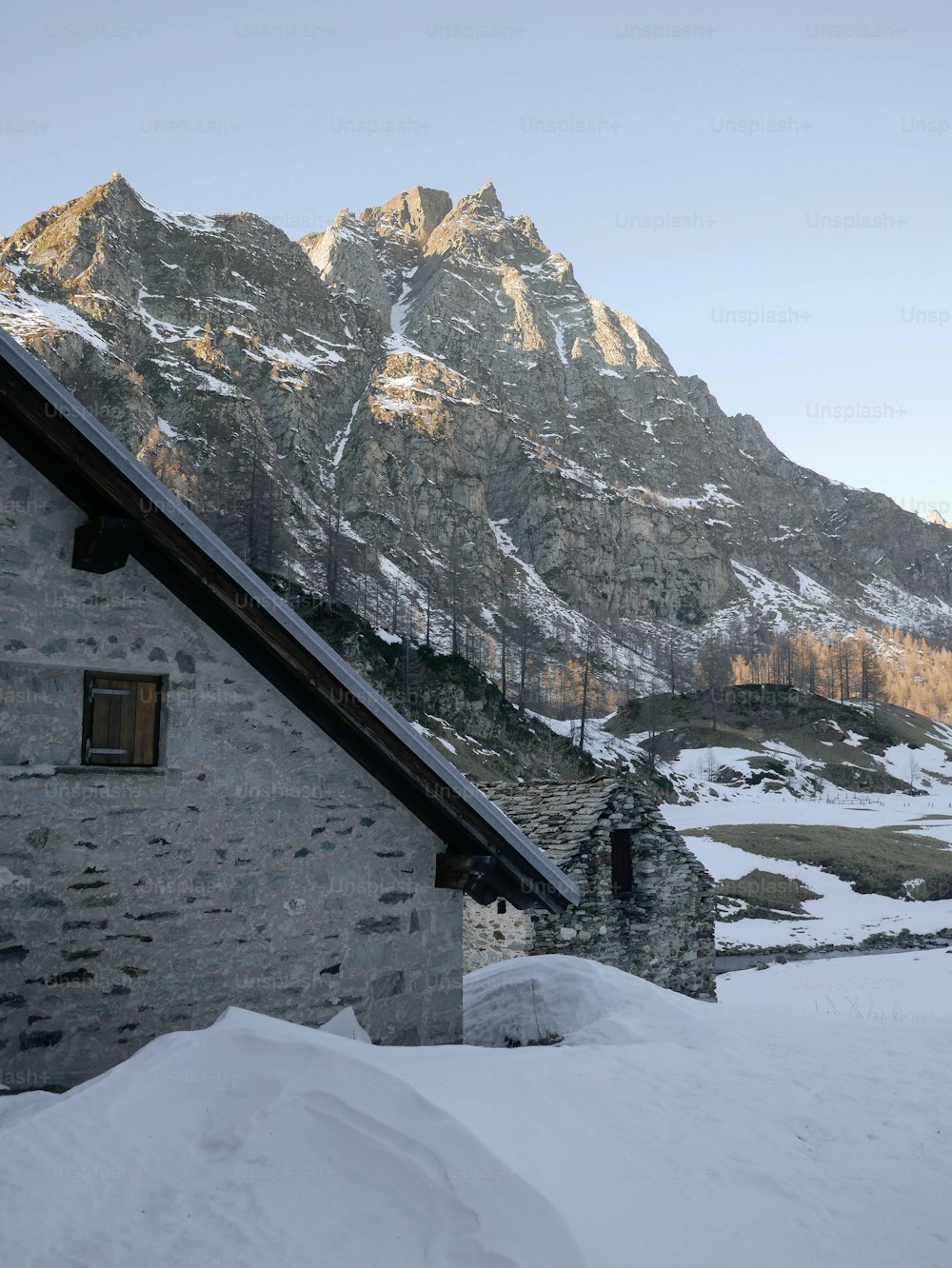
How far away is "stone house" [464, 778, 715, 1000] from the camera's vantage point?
55.5 feet

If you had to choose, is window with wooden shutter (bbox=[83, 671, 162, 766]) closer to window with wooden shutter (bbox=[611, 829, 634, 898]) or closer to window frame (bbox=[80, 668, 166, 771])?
window frame (bbox=[80, 668, 166, 771])

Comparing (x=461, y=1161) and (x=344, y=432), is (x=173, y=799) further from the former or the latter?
(x=344, y=432)

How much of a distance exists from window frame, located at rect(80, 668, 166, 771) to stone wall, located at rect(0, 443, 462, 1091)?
0.06 meters

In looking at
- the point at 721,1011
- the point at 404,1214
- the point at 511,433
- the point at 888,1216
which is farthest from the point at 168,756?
the point at 511,433

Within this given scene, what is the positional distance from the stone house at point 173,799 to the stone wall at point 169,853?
2 cm

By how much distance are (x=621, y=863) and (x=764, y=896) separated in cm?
2076

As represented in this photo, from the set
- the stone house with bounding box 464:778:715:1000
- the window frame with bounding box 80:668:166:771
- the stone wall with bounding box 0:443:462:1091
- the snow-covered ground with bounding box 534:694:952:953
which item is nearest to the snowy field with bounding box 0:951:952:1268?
the stone wall with bounding box 0:443:462:1091

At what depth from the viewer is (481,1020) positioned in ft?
34.1

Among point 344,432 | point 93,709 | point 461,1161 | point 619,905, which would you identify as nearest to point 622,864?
point 619,905

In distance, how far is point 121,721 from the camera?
Result: 23.4 feet

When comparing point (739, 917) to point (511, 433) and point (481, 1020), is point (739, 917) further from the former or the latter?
point (511, 433)

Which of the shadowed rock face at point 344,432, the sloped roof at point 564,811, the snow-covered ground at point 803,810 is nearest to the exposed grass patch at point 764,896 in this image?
the snow-covered ground at point 803,810

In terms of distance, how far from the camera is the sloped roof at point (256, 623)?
6582 mm

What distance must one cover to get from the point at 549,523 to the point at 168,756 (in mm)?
165136
